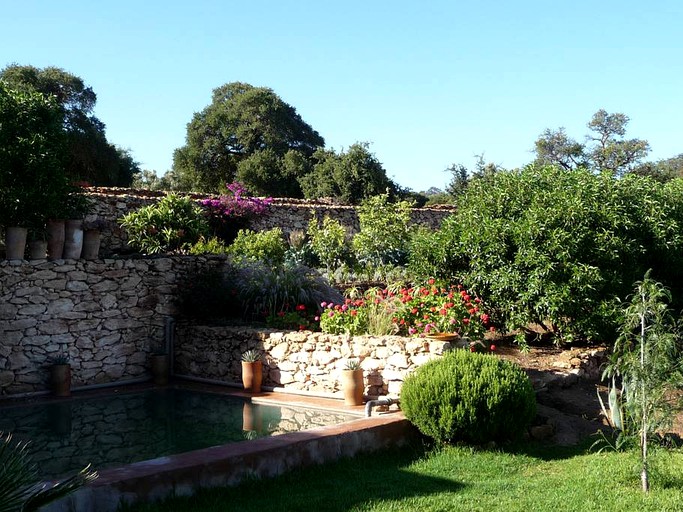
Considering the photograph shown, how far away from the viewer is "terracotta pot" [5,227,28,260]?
1124cm

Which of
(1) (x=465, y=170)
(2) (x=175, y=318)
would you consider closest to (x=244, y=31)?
(2) (x=175, y=318)

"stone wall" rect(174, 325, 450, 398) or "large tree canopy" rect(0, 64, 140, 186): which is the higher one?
"large tree canopy" rect(0, 64, 140, 186)

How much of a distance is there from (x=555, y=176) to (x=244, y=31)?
657cm

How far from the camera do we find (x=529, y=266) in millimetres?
10914

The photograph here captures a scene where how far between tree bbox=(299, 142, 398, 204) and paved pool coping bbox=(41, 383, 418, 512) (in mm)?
24581

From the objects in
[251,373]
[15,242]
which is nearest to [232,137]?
[15,242]

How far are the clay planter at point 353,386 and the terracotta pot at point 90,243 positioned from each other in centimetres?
523

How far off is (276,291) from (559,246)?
4.96m

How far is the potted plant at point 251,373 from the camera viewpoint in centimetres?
1116

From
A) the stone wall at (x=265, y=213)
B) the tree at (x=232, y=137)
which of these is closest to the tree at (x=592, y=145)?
the tree at (x=232, y=137)

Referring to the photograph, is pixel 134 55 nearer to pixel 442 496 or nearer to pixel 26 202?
pixel 26 202

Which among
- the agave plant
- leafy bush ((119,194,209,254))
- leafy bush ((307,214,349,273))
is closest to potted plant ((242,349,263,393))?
leafy bush ((119,194,209,254))

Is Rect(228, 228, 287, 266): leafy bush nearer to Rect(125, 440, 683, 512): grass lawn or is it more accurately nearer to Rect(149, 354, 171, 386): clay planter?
Rect(149, 354, 171, 386): clay planter

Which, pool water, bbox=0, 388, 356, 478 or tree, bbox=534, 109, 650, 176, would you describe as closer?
pool water, bbox=0, 388, 356, 478
